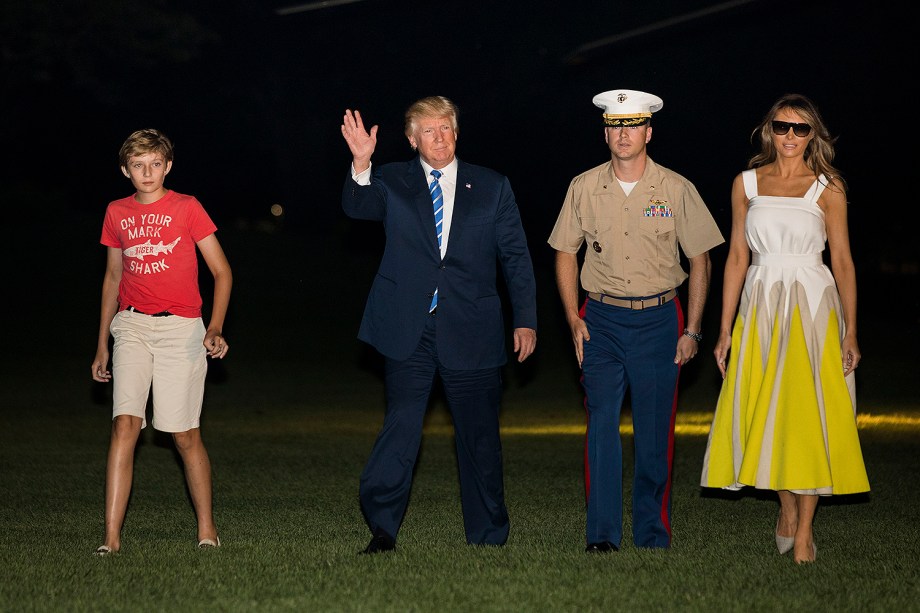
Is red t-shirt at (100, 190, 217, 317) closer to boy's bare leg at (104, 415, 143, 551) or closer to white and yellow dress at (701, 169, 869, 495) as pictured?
boy's bare leg at (104, 415, 143, 551)

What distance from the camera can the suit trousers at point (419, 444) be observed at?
21.7 ft

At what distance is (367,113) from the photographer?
35.7m

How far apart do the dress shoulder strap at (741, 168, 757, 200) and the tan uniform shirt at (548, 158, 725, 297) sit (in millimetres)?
225

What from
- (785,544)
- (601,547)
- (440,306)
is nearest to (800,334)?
(785,544)

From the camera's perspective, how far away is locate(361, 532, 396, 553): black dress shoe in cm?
655

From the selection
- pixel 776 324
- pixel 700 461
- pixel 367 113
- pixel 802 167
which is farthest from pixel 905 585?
pixel 367 113

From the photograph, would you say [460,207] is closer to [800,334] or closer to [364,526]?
[800,334]

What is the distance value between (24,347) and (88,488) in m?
12.7

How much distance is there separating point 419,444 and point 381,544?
50 centimetres

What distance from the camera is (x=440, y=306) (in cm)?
659

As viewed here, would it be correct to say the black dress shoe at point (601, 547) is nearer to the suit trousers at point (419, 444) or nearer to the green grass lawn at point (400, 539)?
the green grass lawn at point (400, 539)

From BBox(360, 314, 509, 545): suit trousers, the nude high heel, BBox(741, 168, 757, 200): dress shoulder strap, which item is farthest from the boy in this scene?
the nude high heel

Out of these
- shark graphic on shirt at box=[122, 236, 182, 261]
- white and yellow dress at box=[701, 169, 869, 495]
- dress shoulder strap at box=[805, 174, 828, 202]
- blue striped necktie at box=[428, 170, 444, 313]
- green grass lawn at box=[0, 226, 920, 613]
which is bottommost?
green grass lawn at box=[0, 226, 920, 613]

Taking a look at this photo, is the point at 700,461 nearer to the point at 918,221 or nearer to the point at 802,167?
the point at 802,167
